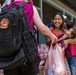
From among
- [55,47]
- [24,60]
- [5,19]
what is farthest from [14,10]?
[55,47]

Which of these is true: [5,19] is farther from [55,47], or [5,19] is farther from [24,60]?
[55,47]

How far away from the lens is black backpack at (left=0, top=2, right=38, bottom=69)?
7.56 ft

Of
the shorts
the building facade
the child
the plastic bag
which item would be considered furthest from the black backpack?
the building facade

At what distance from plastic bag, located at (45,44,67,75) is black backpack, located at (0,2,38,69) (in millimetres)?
838

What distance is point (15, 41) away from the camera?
7.62 ft

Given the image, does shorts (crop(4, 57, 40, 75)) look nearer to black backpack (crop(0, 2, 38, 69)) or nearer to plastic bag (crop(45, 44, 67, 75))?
black backpack (crop(0, 2, 38, 69))

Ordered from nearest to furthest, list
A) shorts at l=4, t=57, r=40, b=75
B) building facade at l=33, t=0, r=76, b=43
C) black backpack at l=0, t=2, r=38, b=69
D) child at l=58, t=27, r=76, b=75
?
black backpack at l=0, t=2, r=38, b=69 → shorts at l=4, t=57, r=40, b=75 → child at l=58, t=27, r=76, b=75 → building facade at l=33, t=0, r=76, b=43

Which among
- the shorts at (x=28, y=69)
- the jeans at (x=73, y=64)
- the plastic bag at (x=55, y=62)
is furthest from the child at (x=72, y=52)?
the shorts at (x=28, y=69)

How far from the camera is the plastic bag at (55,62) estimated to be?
3.16 m

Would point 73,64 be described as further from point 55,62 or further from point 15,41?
point 15,41

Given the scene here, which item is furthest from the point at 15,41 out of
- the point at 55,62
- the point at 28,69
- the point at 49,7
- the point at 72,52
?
the point at 49,7

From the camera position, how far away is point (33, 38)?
7.90ft

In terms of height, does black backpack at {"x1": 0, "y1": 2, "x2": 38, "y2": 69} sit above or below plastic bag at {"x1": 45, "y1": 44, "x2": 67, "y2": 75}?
above

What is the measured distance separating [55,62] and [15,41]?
100 cm
